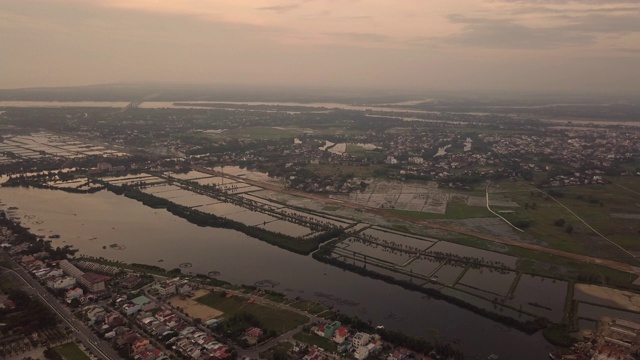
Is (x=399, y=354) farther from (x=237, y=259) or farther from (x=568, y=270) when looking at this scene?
(x=568, y=270)

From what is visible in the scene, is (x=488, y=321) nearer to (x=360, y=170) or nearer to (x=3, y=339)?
(x=3, y=339)

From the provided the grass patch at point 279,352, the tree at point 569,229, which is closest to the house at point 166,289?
the grass patch at point 279,352

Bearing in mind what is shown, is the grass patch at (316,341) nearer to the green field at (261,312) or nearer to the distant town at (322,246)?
the distant town at (322,246)

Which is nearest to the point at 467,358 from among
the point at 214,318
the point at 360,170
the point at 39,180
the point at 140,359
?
the point at 214,318

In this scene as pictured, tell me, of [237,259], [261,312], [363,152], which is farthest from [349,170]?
[261,312]

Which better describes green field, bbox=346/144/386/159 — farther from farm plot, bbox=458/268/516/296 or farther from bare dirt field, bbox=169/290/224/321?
bare dirt field, bbox=169/290/224/321

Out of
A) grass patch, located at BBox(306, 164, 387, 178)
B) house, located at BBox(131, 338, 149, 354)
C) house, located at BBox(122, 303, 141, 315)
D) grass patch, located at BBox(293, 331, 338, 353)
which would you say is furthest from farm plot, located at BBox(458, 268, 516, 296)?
grass patch, located at BBox(306, 164, 387, 178)
